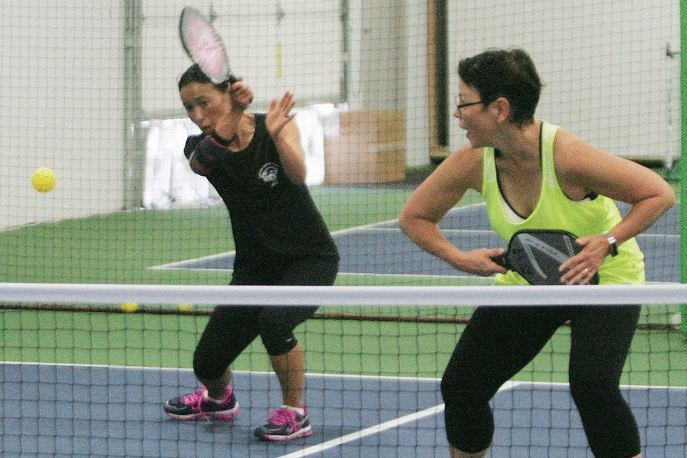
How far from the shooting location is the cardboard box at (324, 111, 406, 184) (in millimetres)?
15727

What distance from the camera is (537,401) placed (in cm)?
567

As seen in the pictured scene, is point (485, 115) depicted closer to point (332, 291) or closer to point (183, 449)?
point (332, 291)

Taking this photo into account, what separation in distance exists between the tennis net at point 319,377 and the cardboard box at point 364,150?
7872mm

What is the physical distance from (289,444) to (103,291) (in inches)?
66.1

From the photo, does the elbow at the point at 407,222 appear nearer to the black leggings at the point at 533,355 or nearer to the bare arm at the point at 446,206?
the bare arm at the point at 446,206

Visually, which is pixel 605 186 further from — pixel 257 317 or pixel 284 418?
pixel 284 418

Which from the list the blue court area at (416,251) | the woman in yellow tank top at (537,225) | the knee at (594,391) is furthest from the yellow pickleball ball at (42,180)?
the knee at (594,391)

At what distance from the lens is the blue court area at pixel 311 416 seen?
16.4 ft

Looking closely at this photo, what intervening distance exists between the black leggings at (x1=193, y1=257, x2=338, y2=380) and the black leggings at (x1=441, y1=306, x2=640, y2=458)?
136 centimetres

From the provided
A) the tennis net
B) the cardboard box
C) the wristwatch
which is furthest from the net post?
the cardboard box

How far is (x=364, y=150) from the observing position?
16031mm

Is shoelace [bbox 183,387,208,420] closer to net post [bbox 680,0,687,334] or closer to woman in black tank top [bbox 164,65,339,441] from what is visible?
woman in black tank top [bbox 164,65,339,441]

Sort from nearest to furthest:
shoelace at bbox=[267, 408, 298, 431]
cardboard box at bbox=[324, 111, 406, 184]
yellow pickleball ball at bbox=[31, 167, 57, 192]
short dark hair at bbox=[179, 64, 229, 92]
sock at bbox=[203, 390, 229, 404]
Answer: short dark hair at bbox=[179, 64, 229, 92], shoelace at bbox=[267, 408, 298, 431], sock at bbox=[203, 390, 229, 404], yellow pickleball ball at bbox=[31, 167, 57, 192], cardboard box at bbox=[324, 111, 406, 184]

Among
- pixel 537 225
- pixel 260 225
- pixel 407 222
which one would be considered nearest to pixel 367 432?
pixel 260 225
